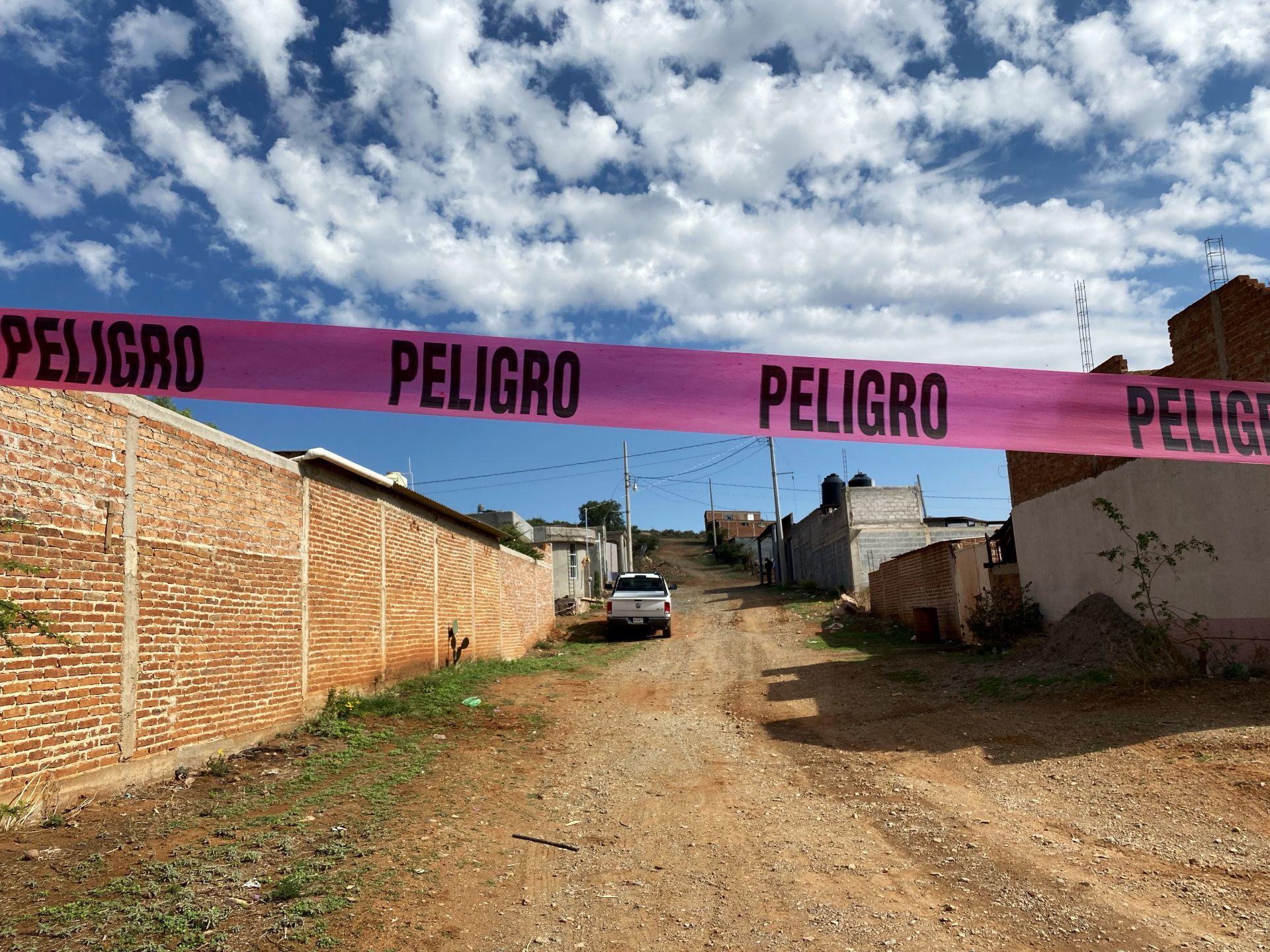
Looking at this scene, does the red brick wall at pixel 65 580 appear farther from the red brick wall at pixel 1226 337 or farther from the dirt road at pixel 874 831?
the red brick wall at pixel 1226 337

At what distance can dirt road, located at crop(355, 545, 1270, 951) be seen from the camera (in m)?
3.93

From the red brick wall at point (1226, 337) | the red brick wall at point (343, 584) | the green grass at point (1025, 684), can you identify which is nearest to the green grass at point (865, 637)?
the green grass at point (1025, 684)

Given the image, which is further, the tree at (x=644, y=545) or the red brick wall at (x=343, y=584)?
the tree at (x=644, y=545)

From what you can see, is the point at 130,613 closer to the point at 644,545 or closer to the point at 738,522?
the point at 644,545

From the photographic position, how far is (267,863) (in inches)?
186

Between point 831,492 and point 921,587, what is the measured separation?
1643cm

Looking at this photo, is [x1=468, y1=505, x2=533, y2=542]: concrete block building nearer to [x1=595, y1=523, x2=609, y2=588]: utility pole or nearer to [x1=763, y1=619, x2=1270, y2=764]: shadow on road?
[x1=595, y1=523, x2=609, y2=588]: utility pole

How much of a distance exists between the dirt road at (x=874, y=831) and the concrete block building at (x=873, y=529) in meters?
19.8

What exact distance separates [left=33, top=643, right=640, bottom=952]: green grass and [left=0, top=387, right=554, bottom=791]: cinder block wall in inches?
27.1

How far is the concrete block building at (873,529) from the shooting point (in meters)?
30.1

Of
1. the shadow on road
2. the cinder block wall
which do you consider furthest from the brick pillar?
the shadow on road

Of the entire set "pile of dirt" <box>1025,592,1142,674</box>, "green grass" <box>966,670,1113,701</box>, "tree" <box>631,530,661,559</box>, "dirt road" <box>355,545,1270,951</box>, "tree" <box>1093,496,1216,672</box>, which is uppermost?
"tree" <box>631,530,661,559</box>

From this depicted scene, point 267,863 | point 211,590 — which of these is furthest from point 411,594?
point 267,863

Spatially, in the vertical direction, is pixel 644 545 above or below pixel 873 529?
above
